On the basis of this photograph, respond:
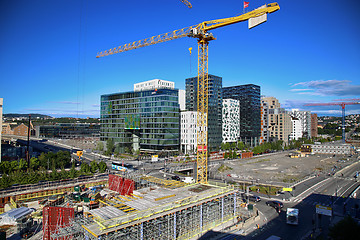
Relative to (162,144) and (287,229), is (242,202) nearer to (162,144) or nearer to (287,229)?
(287,229)

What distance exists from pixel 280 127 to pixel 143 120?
101196 mm

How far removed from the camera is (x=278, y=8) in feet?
124

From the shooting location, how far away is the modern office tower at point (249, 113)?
454 ft

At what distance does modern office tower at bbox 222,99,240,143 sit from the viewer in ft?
415

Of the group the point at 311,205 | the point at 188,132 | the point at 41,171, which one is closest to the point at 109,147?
the point at 188,132

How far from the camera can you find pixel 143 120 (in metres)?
102

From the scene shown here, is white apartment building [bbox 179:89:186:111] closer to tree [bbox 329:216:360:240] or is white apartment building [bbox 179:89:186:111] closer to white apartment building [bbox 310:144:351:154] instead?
white apartment building [bbox 310:144:351:154]

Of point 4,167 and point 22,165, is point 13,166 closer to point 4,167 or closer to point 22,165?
point 4,167

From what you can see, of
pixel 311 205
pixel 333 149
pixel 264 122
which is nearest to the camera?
pixel 311 205

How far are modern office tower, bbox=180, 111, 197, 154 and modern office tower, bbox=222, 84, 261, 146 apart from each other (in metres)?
46.5

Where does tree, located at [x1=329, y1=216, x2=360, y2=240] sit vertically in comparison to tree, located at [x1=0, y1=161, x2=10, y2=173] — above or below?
above

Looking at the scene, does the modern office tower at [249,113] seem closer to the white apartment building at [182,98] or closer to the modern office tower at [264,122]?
the modern office tower at [264,122]

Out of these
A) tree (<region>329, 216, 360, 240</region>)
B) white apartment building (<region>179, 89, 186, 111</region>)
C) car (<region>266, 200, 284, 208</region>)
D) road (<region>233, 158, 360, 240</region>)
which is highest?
white apartment building (<region>179, 89, 186, 111</region>)

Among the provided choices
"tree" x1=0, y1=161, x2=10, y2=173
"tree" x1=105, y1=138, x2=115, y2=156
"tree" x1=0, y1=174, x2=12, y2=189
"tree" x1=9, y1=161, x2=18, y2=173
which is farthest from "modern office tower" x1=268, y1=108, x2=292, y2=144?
"tree" x1=0, y1=174, x2=12, y2=189
